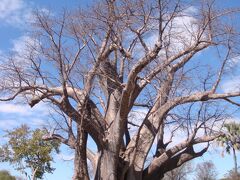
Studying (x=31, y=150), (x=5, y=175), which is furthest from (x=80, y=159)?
(x=5, y=175)

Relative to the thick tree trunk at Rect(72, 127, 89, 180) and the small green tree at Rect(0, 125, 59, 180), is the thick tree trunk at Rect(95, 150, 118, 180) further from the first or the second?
the small green tree at Rect(0, 125, 59, 180)

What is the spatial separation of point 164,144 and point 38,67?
204 inches

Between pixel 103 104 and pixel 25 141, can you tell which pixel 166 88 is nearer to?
pixel 103 104

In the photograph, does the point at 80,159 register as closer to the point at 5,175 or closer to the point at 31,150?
the point at 31,150

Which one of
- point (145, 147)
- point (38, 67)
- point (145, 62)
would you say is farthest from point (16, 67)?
point (145, 147)

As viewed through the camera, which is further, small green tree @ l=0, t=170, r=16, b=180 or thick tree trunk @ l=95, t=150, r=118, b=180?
small green tree @ l=0, t=170, r=16, b=180

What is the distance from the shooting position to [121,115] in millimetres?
12695

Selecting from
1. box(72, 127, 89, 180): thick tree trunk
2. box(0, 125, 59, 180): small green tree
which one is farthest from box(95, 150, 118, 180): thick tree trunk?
box(0, 125, 59, 180): small green tree

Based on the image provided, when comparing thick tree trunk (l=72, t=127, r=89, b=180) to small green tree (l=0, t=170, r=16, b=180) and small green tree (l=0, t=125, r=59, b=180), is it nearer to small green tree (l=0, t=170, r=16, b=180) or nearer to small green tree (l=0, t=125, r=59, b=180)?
small green tree (l=0, t=125, r=59, b=180)

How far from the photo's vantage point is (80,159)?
12891 millimetres

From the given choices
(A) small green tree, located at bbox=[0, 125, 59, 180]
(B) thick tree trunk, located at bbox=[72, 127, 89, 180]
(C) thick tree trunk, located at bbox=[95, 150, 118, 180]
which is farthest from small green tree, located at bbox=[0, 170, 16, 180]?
(C) thick tree trunk, located at bbox=[95, 150, 118, 180]

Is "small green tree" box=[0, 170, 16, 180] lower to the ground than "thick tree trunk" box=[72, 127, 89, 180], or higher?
higher

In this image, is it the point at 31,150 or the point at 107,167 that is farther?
the point at 31,150

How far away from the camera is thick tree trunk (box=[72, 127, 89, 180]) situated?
12.8m
